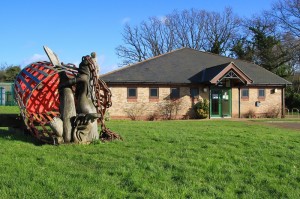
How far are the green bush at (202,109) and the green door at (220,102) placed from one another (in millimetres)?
866

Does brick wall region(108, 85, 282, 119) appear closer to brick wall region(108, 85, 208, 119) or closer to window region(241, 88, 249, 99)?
brick wall region(108, 85, 208, 119)

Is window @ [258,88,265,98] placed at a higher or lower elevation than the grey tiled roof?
lower

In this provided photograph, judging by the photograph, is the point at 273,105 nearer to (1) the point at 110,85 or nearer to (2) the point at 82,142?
(1) the point at 110,85

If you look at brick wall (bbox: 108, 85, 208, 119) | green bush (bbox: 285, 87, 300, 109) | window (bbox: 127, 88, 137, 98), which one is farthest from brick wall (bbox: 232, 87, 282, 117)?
green bush (bbox: 285, 87, 300, 109)

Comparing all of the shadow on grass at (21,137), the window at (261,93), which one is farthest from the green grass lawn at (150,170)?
the window at (261,93)

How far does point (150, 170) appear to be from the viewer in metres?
6.89

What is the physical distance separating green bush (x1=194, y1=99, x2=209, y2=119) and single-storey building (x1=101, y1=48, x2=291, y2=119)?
0.44 meters

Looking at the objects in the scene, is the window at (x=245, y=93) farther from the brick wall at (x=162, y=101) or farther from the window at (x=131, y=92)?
the window at (x=131, y=92)

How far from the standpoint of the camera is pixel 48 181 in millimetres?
5883

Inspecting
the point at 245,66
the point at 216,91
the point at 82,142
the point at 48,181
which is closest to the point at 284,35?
the point at 245,66

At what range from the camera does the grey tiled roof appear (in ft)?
84.1

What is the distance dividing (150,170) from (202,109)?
19.5 m

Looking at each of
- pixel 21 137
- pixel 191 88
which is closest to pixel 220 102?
pixel 191 88

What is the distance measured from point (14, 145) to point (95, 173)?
3.54 metres
